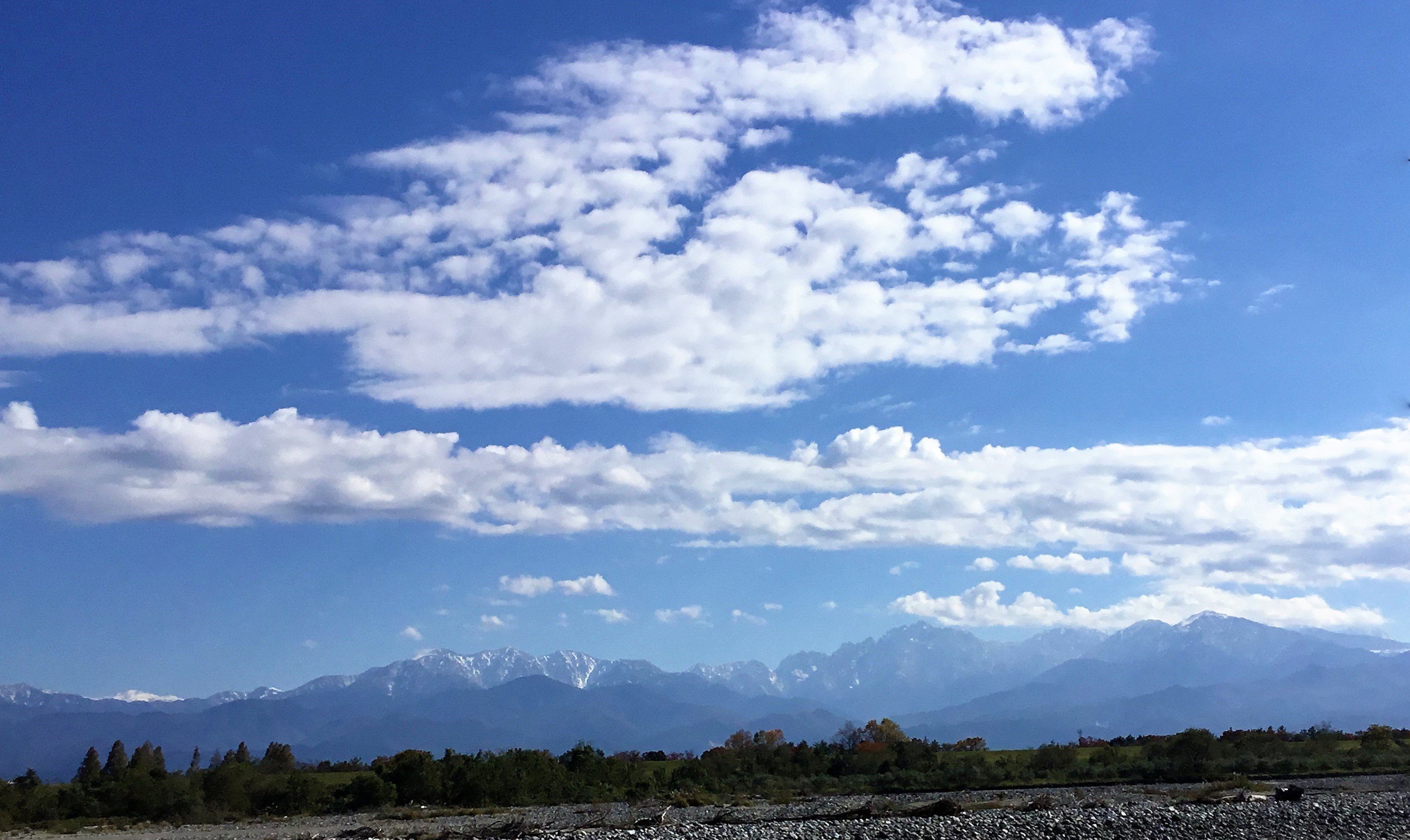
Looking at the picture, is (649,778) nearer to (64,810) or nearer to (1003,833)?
(64,810)

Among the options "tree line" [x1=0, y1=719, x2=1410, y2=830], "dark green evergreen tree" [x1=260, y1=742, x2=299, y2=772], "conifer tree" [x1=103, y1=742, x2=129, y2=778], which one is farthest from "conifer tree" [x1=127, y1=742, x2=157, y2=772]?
"dark green evergreen tree" [x1=260, y1=742, x2=299, y2=772]

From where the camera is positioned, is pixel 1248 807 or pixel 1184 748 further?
→ pixel 1184 748

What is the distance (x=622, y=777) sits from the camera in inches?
2398

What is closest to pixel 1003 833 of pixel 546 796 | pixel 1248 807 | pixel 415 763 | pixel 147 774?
pixel 1248 807

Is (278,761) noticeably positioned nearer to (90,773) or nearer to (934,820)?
(90,773)

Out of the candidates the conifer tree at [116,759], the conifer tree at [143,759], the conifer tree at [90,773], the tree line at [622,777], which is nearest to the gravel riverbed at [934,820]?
the tree line at [622,777]

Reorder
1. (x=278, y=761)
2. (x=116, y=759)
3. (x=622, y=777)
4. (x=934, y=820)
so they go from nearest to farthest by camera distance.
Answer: (x=934, y=820) < (x=622, y=777) < (x=278, y=761) < (x=116, y=759)

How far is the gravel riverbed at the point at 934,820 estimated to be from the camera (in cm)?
3011

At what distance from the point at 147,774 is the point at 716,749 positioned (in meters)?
33.5

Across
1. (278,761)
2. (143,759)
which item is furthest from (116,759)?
(278,761)

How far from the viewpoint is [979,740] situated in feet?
264

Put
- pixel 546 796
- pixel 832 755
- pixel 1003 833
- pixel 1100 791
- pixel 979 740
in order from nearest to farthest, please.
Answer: pixel 1003 833 < pixel 1100 791 < pixel 546 796 < pixel 832 755 < pixel 979 740

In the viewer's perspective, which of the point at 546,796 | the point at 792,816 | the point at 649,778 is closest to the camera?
the point at 792,816

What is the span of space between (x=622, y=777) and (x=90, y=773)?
4152 centimetres
